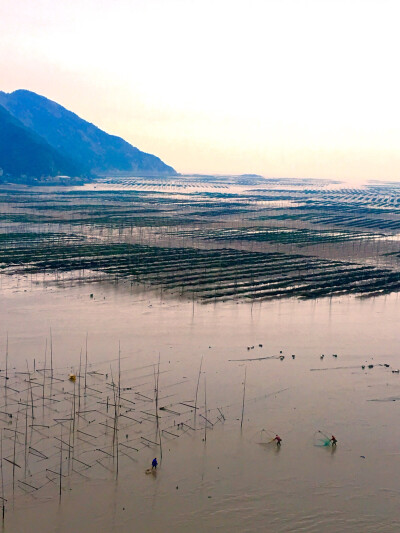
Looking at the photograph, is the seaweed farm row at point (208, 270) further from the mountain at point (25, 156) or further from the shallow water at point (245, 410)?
the mountain at point (25, 156)

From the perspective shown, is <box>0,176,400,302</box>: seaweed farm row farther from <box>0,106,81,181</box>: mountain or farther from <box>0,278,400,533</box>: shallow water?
<box>0,106,81,181</box>: mountain

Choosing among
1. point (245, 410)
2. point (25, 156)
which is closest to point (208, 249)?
point (245, 410)

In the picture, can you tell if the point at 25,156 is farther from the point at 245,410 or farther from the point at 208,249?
the point at 245,410

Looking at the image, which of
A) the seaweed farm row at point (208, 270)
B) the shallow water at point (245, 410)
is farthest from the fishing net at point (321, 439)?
the seaweed farm row at point (208, 270)

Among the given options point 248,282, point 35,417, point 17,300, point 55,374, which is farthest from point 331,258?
point 35,417

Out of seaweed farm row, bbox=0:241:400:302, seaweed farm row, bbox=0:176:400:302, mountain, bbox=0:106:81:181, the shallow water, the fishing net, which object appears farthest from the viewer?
mountain, bbox=0:106:81:181

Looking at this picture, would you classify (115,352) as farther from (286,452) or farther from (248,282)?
(248,282)

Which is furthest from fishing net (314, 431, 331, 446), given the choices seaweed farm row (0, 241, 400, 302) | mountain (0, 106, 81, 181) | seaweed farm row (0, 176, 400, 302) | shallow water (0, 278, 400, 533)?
mountain (0, 106, 81, 181)
